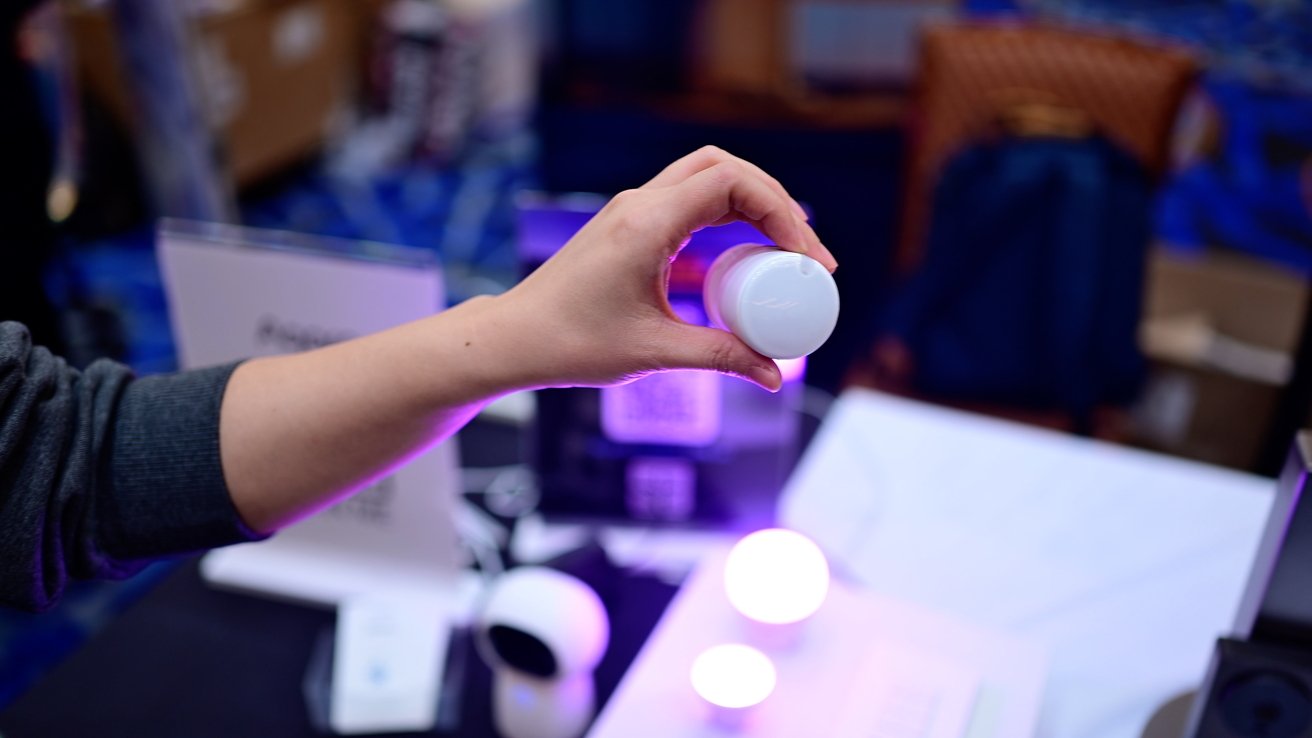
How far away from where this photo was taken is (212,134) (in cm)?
157

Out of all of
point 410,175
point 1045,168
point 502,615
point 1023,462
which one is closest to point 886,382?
point 1045,168

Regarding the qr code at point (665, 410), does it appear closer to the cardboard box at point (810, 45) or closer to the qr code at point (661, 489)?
the qr code at point (661, 489)

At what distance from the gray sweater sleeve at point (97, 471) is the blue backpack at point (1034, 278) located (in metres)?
1.36

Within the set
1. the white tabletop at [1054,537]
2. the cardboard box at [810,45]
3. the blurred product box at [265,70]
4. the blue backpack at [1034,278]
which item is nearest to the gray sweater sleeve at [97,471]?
the white tabletop at [1054,537]

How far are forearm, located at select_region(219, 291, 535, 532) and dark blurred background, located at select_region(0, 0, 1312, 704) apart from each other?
1.26ft

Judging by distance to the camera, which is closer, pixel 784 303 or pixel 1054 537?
pixel 784 303

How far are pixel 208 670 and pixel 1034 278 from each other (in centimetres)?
145

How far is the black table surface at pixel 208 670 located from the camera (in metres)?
0.89

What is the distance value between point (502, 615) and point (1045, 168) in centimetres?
130

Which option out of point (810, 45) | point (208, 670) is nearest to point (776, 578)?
point (208, 670)

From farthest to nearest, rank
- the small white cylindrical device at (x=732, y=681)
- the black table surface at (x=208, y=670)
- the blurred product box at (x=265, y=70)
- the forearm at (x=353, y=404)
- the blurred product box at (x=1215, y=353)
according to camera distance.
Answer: the blurred product box at (x=265, y=70), the blurred product box at (x=1215, y=353), the black table surface at (x=208, y=670), the small white cylindrical device at (x=732, y=681), the forearm at (x=353, y=404)

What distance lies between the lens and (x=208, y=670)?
3.11ft

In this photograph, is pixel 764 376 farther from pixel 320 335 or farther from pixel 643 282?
pixel 320 335

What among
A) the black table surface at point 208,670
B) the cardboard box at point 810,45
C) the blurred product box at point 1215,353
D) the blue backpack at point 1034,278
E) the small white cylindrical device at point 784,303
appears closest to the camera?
the small white cylindrical device at point 784,303
